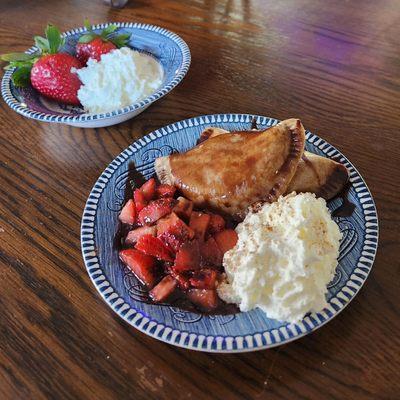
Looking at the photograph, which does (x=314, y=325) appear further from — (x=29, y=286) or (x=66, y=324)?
(x=29, y=286)

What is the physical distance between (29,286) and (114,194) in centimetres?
34

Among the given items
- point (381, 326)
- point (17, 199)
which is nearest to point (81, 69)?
point (17, 199)

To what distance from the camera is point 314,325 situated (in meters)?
0.89

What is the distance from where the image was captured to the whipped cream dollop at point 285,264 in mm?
923

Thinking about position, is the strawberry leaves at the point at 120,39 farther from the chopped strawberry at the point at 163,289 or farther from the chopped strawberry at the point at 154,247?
the chopped strawberry at the point at 163,289

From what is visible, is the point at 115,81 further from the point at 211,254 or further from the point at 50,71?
the point at 211,254

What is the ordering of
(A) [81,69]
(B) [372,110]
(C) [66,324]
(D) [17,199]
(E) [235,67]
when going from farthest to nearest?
(E) [235,67]
(A) [81,69]
(B) [372,110]
(D) [17,199]
(C) [66,324]

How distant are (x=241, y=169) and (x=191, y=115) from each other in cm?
53

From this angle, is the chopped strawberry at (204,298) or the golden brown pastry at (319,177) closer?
the chopped strawberry at (204,298)

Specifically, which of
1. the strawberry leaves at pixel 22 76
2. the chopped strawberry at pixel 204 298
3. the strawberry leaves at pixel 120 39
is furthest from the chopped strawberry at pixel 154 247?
the strawberry leaves at pixel 120 39

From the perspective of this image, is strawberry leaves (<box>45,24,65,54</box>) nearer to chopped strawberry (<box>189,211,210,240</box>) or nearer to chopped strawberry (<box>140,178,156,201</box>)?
chopped strawberry (<box>140,178,156,201</box>)

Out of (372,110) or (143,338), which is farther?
(372,110)

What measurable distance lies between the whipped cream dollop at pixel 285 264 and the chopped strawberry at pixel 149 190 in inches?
12.5

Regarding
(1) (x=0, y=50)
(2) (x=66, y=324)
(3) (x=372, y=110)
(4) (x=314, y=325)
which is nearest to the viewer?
(4) (x=314, y=325)
